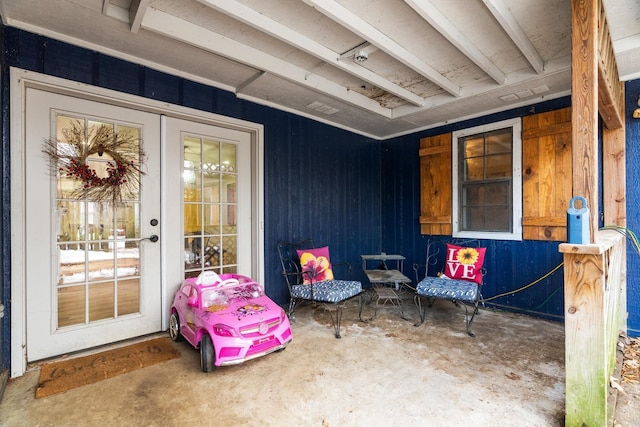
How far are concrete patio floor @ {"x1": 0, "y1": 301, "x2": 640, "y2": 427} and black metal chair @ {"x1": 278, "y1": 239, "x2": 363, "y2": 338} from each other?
39 cm

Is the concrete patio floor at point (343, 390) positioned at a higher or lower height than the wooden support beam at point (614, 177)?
lower

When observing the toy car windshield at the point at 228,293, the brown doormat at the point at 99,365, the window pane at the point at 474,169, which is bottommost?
the brown doormat at the point at 99,365

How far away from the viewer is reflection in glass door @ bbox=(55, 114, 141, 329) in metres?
2.54

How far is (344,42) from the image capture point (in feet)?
8.55

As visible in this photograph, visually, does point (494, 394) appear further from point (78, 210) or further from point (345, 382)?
point (78, 210)

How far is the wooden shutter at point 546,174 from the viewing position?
3.39 m

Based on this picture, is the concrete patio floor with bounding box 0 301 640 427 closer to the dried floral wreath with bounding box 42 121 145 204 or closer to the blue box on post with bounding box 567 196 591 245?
the blue box on post with bounding box 567 196 591 245

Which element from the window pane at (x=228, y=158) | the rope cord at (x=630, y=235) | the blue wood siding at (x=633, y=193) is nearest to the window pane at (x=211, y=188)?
the window pane at (x=228, y=158)

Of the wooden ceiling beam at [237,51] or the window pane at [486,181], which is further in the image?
the window pane at [486,181]

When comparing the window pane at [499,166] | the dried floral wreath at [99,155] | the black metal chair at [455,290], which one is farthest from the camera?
the window pane at [499,166]

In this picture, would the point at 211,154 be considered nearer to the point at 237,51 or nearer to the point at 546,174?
the point at 237,51

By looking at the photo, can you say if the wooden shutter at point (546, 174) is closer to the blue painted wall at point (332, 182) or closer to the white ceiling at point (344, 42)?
the blue painted wall at point (332, 182)

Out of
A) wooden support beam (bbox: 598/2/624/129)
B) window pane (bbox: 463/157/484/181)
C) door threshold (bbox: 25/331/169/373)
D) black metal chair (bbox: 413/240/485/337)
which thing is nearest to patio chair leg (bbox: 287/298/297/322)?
door threshold (bbox: 25/331/169/373)

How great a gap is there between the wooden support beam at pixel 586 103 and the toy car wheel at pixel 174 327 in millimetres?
3115
